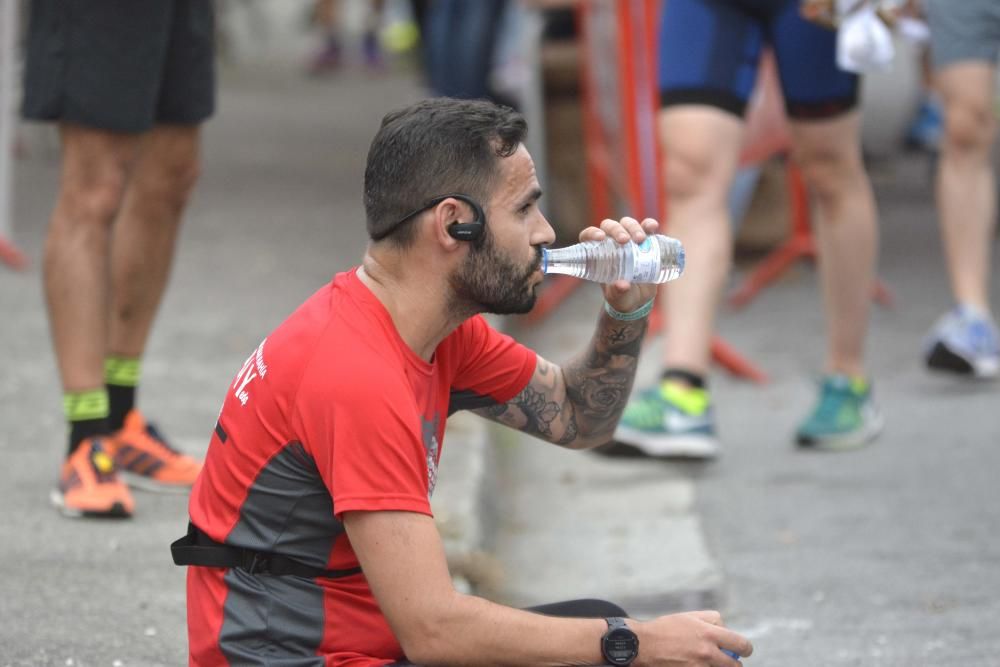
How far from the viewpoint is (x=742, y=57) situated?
4.40 metres

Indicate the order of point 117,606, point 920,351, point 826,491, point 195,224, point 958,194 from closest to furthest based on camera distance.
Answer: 1. point 117,606
2. point 826,491
3. point 958,194
4. point 920,351
5. point 195,224

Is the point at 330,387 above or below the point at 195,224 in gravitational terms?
above

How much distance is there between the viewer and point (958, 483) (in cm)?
426

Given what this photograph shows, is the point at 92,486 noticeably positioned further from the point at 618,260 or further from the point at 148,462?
the point at 618,260

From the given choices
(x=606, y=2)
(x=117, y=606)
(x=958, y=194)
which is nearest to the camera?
(x=117, y=606)

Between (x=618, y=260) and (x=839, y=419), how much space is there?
2.33 meters

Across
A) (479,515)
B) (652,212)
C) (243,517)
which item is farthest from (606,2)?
(243,517)

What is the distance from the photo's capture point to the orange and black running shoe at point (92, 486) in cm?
344

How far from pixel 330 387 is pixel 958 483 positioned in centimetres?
261

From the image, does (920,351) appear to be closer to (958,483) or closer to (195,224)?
(958,483)

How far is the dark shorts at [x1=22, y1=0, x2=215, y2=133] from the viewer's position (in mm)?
3428

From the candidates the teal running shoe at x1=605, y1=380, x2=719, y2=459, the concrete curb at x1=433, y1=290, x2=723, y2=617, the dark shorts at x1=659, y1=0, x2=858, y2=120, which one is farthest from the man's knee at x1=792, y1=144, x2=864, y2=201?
the concrete curb at x1=433, y1=290, x2=723, y2=617

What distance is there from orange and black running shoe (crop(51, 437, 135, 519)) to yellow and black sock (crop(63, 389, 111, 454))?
0.06 ft

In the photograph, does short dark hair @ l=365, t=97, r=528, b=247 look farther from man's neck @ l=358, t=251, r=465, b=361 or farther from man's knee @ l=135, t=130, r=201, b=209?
man's knee @ l=135, t=130, r=201, b=209
